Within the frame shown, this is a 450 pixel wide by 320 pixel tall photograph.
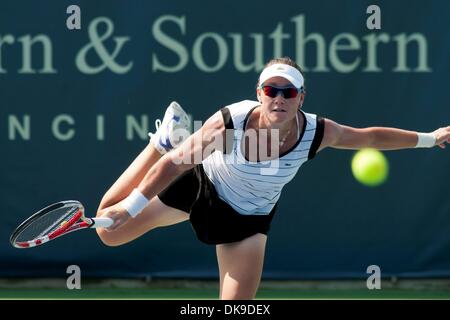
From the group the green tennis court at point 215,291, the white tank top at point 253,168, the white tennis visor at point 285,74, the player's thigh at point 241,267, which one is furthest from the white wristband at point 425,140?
the green tennis court at point 215,291

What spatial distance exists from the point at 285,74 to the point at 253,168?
0.52m

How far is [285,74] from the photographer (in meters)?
5.47

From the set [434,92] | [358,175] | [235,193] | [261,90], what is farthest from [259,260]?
[434,92]

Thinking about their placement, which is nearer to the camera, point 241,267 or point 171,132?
point 241,267

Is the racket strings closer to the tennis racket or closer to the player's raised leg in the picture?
the tennis racket

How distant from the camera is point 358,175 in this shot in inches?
318

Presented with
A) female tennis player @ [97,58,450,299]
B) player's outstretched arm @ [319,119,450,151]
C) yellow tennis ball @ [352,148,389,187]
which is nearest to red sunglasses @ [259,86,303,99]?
female tennis player @ [97,58,450,299]

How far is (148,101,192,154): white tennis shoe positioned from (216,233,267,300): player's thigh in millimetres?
646

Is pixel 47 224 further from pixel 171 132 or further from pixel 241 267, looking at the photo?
pixel 241 267

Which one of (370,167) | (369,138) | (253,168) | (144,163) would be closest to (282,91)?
(253,168)
